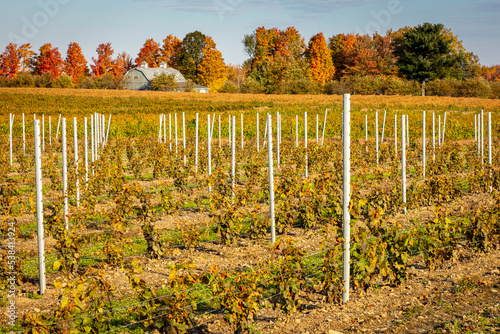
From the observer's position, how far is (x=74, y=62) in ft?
216

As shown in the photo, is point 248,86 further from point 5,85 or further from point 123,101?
point 5,85

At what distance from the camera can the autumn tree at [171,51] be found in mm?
74750

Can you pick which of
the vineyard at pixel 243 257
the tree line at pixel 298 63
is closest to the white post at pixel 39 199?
the vineyard at pixel 243 257

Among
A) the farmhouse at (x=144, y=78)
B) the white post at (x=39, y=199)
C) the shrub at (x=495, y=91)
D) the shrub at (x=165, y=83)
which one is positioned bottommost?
the white post at (x=39, y=199)

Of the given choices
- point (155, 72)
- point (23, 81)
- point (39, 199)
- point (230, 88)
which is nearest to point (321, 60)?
point (230, 88)

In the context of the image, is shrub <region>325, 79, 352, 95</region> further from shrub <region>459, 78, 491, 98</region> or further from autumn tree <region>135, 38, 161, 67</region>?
autumn tree <region>135, 38, 161, 67</region>

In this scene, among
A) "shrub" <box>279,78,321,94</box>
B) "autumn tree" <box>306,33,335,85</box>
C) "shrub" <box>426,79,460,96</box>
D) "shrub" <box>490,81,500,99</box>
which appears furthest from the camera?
"autumn tree" <box>306,33,335,85</box>

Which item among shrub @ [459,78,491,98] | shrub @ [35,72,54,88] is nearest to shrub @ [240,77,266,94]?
shrub @ [35,72,54,88]

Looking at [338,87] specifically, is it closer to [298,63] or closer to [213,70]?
[298,63]

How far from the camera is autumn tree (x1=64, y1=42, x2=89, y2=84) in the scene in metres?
65.0

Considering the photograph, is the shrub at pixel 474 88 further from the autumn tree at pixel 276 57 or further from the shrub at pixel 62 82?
the shrub at pixel 62 82

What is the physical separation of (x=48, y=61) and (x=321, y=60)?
36241mm

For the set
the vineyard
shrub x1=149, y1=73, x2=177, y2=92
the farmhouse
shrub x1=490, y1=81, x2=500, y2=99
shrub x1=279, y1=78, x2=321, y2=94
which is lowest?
the vineyard

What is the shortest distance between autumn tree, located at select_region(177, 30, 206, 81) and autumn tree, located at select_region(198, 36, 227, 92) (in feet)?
10.4
